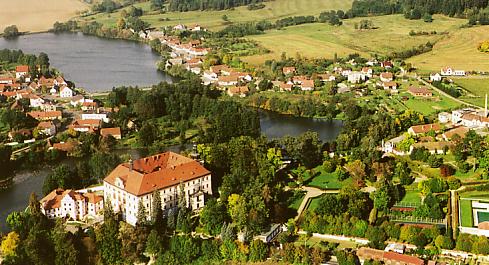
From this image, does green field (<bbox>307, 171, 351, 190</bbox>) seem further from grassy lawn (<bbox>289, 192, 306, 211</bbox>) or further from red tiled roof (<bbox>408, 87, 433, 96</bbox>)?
red tiled roof (<bbox>408, 87, 433, 96</bbox>)

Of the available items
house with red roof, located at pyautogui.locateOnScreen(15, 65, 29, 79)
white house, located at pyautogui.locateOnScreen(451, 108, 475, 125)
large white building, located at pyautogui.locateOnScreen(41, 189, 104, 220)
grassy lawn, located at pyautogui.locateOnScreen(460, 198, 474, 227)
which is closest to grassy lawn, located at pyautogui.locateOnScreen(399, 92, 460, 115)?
white house, located at pyautogui.locateOnScreen(451, 108, 475, 125)

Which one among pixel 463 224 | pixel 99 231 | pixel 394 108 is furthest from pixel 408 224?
pixel 394 108

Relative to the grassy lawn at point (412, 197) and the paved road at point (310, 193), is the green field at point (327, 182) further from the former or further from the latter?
the grassy lawn at point (412, 197)

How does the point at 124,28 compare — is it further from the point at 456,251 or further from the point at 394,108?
the point at 456,251

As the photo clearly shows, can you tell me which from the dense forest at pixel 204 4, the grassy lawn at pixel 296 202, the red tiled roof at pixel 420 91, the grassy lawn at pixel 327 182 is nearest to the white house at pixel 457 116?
the red tiled roof at pixel 420 91

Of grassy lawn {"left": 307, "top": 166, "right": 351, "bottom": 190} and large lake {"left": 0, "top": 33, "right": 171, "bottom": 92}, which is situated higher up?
large lake {"left": 0, "top": 33, "right": 171, "bottom": 92}

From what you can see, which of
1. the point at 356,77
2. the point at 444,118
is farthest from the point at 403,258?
the point at 356,77

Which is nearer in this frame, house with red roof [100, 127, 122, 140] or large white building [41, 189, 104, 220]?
large white building [41, 189, 104, 220]
